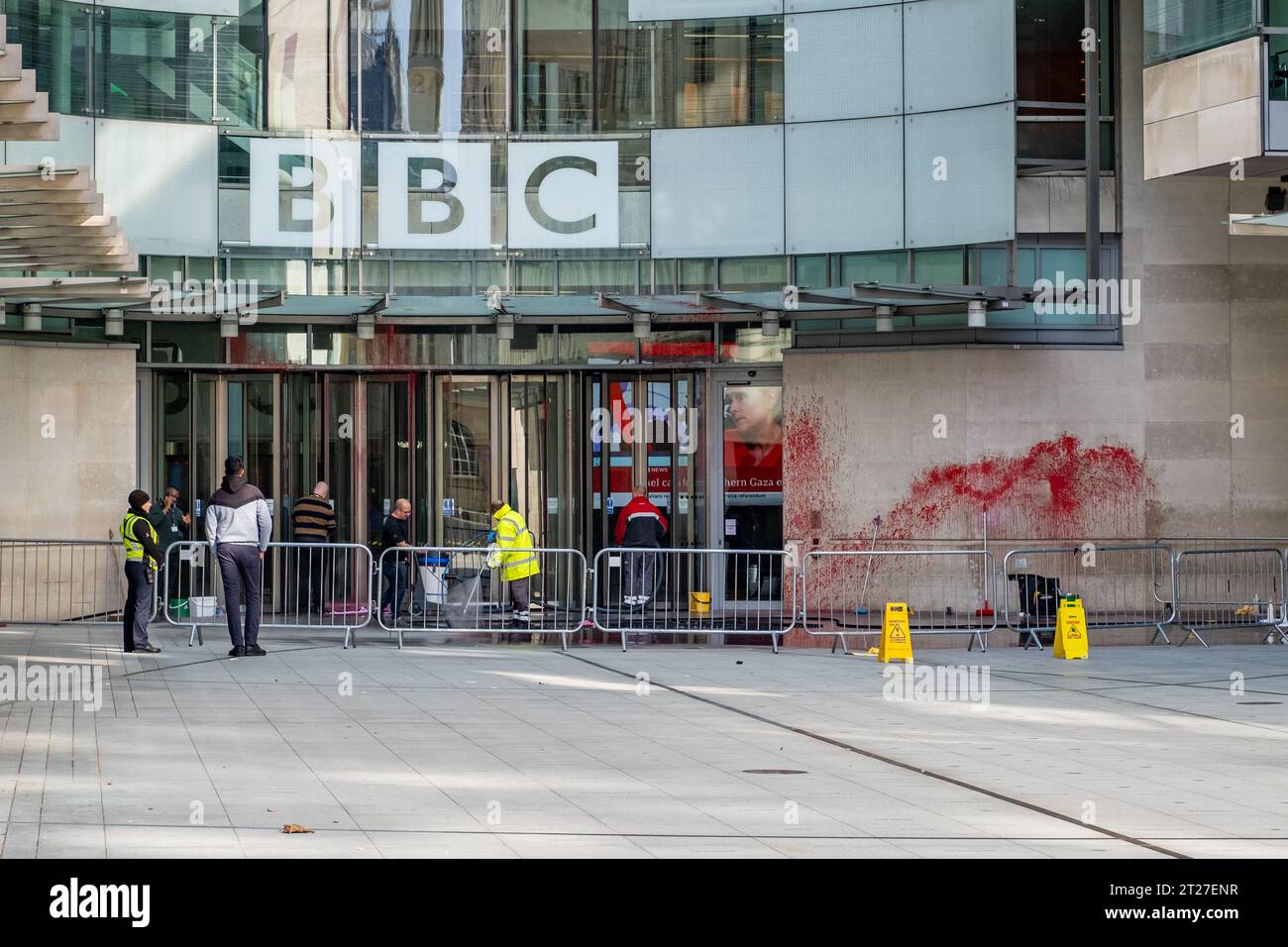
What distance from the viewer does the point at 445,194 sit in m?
23.3

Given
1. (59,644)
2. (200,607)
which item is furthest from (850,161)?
(59,644)

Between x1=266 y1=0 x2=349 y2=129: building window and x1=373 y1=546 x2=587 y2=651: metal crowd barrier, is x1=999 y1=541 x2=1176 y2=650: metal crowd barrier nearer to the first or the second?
x1=373 y1=546 x2=587 y2=651: metal crowd barrier

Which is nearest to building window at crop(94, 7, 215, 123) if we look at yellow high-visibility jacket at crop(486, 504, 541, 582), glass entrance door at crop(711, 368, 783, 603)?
yellow high-visibility jacket at crop(486, 504, 541, 582)

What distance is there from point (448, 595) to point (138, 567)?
3961mm

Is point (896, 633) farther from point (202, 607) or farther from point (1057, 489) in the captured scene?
point (202, 607)

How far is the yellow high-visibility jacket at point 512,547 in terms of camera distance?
66.1 ft

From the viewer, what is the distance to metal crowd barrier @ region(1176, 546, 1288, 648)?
20250 millimetres

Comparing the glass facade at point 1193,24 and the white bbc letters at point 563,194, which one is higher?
the glass facade at point 1193,24

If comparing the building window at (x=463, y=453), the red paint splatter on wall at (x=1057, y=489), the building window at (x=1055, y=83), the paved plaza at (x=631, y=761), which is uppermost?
the building window at (x=1055, y=83)

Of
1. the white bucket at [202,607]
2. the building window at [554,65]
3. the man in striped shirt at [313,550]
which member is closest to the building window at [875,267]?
the building window at [554,65]

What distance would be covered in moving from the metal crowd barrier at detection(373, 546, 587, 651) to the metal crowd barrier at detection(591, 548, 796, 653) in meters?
0.54

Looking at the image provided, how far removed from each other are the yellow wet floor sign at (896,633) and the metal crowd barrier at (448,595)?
342cm

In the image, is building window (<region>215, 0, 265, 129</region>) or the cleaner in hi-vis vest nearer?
the cleaner in hi-vis vest

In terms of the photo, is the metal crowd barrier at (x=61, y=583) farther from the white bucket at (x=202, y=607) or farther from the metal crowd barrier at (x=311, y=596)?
the white bucket at (x=202, y=607)
